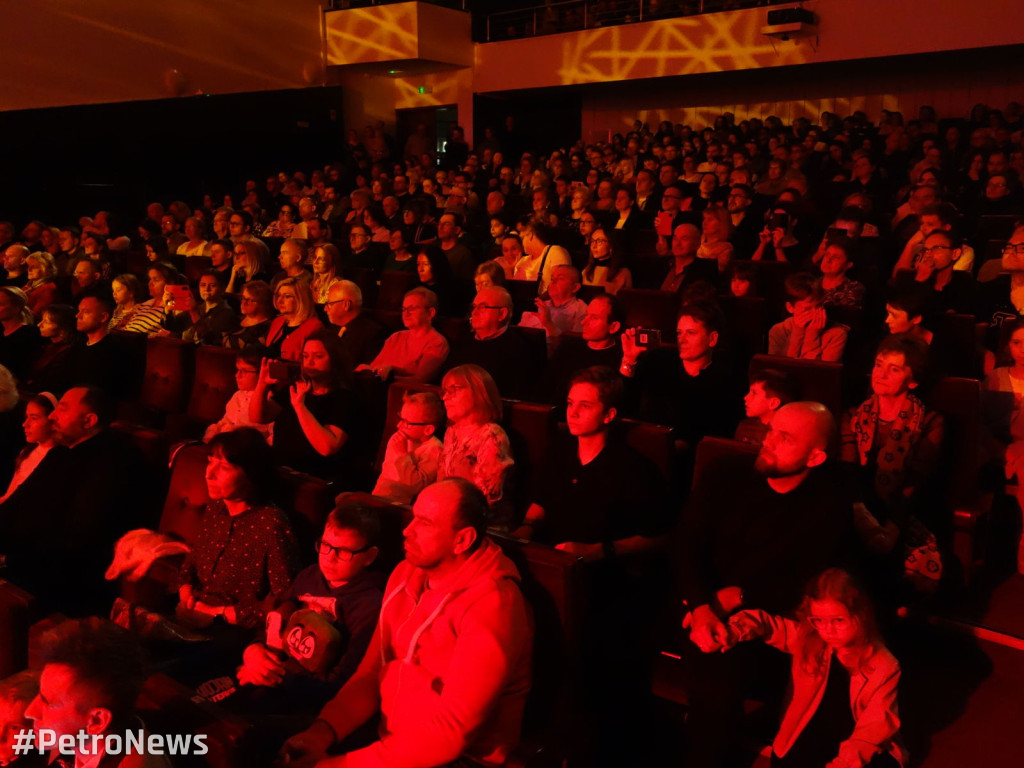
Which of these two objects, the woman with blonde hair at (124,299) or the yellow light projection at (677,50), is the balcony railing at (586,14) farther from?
the woman with blonde hair at (124,299)

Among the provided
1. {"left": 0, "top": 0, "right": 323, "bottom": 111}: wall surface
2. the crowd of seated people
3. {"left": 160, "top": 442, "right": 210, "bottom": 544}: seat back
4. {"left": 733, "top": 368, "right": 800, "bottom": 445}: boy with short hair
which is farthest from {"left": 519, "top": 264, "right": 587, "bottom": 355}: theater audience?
{"left": 0, "top": 0, "right": 323, "bottom": 111}: wall surface

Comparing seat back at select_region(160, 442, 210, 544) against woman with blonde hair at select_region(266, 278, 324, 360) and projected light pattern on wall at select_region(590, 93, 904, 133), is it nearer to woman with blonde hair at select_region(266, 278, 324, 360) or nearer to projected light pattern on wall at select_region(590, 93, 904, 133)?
woman with blonde hair at select_region(266, 278, 324, 360)

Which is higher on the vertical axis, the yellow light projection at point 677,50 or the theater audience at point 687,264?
the yellow light projection at point 677,50

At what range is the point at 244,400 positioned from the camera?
204cm

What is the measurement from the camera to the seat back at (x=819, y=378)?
1726 mm

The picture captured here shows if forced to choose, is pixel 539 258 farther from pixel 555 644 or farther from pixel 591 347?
pixel 555 644

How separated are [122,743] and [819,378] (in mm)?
1317

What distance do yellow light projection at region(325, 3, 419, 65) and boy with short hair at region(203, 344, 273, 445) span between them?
527 cm

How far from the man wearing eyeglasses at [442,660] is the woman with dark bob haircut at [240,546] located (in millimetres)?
274

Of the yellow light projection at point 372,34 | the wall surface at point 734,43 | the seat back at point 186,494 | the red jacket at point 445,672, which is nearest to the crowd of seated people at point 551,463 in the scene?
the red jacket at point 445,672

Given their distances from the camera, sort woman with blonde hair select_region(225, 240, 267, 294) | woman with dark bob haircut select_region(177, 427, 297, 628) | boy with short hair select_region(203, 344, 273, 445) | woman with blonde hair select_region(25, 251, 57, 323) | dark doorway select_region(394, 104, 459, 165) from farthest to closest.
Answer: dark doorway select_region(394, 104, 459, 165), woman with blonde hair select_region(25, 251, 57, 323), woman with blonde hair select_region(225, 240, 267, 294), boy with short hair select_region(203, 344, 273, 445), woman with dark bob haircut select_region(177, 427, 297, 628)

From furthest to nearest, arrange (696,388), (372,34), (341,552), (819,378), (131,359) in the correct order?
(372,34)
(131,359)
(696,388)
(819,378)
(341,552)

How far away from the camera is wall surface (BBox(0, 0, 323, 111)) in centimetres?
527

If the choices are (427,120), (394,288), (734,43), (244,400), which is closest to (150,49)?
(427,120)
